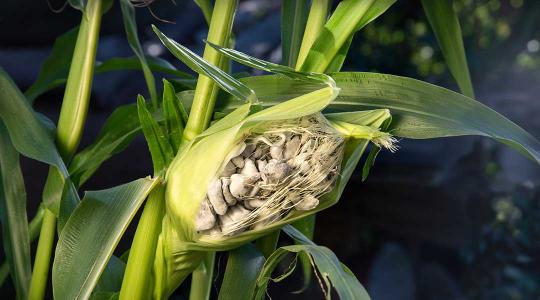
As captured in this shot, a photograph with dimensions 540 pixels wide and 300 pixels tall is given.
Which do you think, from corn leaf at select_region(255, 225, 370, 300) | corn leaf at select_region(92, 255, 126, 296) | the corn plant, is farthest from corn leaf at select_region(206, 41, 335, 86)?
corn leaf at select_region(92, 255, 126, 296)

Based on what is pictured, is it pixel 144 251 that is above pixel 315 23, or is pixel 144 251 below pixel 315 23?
below

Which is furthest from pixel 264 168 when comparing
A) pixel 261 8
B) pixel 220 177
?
pixel 261 8

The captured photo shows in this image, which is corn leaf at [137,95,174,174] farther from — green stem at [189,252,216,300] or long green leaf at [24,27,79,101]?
long green leaf at [24,27,79,101]

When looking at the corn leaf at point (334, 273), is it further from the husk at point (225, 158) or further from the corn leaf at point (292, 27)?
the corn leaf at point (292, 27)

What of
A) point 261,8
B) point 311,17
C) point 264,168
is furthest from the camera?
point 261,8

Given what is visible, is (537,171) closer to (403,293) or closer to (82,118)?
(403,293)

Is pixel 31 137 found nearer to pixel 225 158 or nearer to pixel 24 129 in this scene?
pixel 24 129

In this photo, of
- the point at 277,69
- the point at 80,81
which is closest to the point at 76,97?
the point at 80,81
